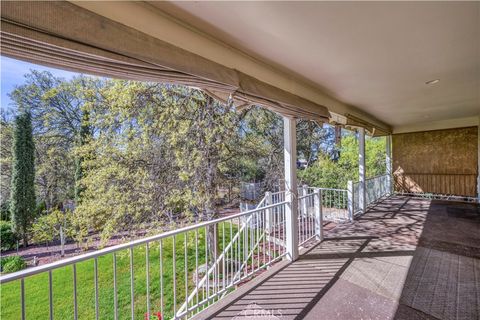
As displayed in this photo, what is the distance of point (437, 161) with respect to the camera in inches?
242

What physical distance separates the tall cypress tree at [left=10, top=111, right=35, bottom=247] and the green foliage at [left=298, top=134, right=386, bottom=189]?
25.1ft

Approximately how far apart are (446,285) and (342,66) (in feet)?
7.68

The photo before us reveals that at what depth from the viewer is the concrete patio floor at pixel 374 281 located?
1810mm

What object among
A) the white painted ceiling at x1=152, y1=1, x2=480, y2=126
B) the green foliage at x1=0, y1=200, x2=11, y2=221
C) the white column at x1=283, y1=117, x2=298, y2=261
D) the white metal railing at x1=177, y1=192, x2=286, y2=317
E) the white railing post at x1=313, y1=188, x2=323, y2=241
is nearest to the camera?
the white painted ceiling at x1=152, y1=1, x2=480, y2=126

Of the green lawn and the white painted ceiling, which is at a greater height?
the white painted ceiling

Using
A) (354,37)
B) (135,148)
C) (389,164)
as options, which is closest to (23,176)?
(135,148)

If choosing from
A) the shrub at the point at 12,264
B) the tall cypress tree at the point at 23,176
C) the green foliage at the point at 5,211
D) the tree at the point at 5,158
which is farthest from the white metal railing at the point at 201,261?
the tree at the point at 5,158

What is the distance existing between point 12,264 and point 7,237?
1.42m

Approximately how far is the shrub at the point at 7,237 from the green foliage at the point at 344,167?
8.58 metres

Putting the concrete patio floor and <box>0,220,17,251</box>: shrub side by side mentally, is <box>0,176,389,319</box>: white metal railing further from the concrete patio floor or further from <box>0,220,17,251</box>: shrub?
<box>0,220,17,251</box>: shrub

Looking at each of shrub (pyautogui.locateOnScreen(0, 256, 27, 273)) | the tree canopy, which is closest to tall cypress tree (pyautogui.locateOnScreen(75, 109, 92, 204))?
the tree canopy

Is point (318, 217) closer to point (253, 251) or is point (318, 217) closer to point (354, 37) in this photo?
point (253, 251)

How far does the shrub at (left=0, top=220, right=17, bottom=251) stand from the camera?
5.89 m

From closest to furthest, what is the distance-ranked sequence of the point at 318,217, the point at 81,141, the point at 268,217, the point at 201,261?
the point at 318,217 → the point at 268,217 → the point at 81,141 → the point at 201,261
